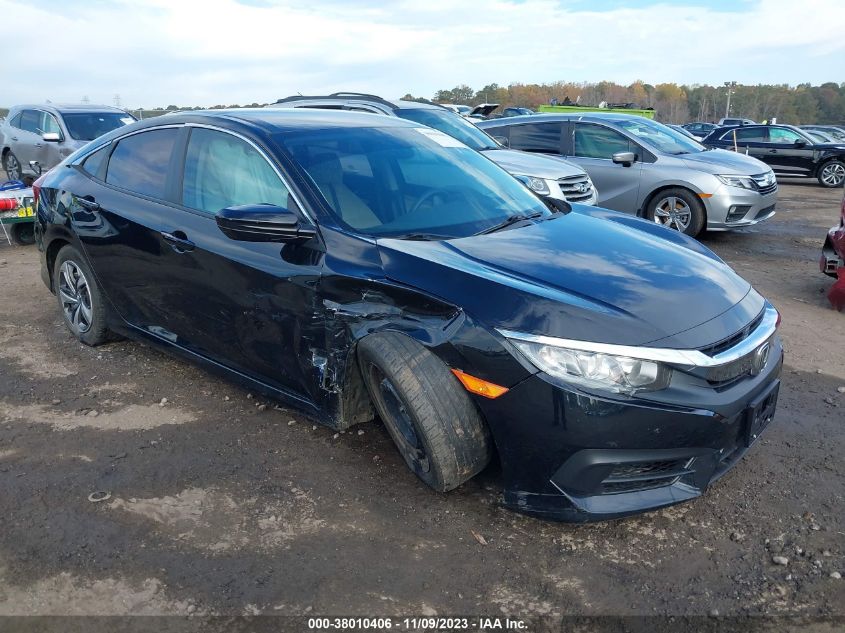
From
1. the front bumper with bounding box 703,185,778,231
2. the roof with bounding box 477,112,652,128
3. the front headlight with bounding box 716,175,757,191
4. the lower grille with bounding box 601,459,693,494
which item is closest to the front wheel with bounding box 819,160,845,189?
the roof with bounding box 477,112,652,128

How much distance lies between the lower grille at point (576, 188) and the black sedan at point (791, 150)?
1103cm

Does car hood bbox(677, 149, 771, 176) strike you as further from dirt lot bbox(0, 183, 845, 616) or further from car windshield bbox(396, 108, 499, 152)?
dirt lot bbox(0, 183, 845, 616)

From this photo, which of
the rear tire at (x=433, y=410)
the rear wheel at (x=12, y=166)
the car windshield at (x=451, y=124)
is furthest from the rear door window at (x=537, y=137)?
the rear wheel at (x=12, y=166)

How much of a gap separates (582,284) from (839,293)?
4227 millimetres

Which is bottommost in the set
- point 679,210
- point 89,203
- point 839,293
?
point 839,293

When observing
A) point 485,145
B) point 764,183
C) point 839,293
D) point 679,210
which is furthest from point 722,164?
point 839,293

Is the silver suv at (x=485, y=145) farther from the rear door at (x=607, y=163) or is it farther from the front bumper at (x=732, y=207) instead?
the front bumper at (x=732, y=207)

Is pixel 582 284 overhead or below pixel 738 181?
overhead

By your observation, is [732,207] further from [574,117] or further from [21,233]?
[21,233]

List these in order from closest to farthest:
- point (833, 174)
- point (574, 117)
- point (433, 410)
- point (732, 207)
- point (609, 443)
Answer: point (609, 443)
point (433, 410)
point (732, 207)
point (574, 117)
point (833, 174)

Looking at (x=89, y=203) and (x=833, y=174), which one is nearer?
(x=89, y=203)

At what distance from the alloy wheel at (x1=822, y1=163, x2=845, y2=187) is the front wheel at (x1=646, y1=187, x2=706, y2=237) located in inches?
409

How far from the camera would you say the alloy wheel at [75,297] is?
192 inches

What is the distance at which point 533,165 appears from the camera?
324 inches
